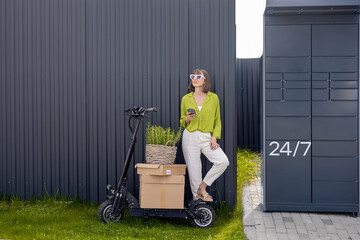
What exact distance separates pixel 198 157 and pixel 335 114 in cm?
174

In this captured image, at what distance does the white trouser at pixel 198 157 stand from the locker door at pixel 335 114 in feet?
3.87

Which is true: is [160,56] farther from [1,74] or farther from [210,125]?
[1,74]

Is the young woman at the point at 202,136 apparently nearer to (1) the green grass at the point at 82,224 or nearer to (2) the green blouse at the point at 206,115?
(2) the green blouse at the point at 206,115

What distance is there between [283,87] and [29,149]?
347 centimetres

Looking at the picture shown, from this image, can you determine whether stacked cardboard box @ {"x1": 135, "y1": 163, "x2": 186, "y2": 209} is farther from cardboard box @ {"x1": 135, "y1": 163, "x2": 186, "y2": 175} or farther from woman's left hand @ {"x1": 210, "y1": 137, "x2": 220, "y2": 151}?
woman's left hand @ {"x1": 210, "y1": 137, "x2": 220, "y2": 151}

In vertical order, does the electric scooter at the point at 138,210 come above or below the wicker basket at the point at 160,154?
below

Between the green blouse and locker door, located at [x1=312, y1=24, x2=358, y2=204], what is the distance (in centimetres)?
118

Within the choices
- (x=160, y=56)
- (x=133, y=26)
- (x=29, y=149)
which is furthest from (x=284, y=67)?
(x=29, y=149)

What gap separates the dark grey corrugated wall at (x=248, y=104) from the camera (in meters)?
9.66

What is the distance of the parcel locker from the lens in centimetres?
488

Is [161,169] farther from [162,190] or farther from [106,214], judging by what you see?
[106,214]

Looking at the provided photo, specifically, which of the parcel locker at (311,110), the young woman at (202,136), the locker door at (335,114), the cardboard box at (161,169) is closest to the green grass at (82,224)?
the young woman at (202,136)

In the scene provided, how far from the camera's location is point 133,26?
5305 mm

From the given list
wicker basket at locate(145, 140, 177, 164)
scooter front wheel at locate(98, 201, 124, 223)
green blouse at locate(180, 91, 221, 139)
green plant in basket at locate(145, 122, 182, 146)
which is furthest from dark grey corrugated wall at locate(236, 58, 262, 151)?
scooter front wheel at locate(98, 201, 124, 223)
